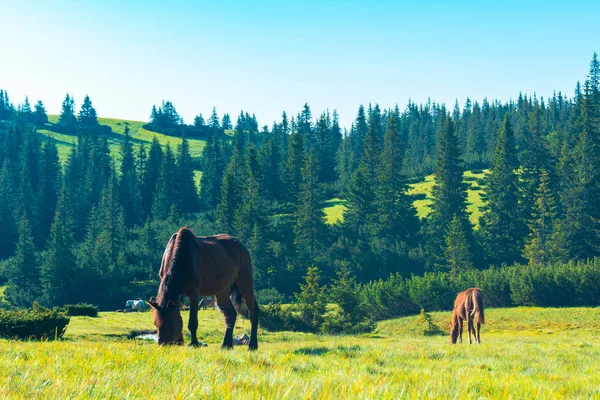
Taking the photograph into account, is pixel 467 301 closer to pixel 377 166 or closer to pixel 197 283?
pixel 197 283

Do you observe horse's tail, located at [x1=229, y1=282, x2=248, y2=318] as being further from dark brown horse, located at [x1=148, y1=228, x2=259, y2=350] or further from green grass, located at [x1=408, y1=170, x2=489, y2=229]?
green grass, located at [x1=408, y1=170, x2=489, y2=229]

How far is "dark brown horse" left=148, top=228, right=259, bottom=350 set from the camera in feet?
34.2

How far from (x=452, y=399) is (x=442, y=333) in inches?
1631

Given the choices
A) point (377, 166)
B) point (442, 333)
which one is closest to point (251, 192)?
point (377, 166)

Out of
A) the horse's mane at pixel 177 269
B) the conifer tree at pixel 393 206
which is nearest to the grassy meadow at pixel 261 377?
the horse's mane at pixel 177 269

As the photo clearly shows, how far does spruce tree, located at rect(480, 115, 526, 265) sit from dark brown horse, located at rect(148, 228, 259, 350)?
83715mm

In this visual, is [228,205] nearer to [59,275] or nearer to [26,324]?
[59,275]

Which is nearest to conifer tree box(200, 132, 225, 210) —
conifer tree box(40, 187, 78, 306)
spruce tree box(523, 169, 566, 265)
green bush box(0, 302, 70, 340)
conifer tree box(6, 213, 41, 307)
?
conifer tree box(6, 213, 41, 307)

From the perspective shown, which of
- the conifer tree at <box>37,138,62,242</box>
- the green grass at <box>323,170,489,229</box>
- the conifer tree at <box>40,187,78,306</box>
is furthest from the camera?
the conifer tree at <box>37,138,62,242</box>

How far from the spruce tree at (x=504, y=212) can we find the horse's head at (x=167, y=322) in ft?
287

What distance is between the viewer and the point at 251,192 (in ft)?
318

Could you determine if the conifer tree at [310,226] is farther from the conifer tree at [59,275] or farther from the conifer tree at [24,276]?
the conifer tree at [24,276]

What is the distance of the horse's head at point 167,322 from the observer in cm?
1022

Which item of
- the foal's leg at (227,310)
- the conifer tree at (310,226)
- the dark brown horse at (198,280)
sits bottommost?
the foal's leg at (227,310)
